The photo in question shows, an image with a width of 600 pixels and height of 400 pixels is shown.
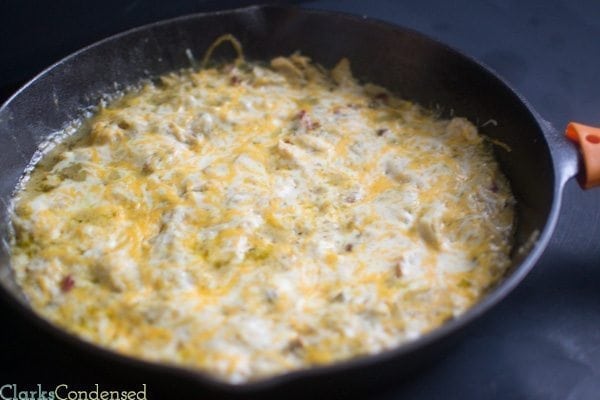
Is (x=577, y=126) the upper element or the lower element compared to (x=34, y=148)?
lower

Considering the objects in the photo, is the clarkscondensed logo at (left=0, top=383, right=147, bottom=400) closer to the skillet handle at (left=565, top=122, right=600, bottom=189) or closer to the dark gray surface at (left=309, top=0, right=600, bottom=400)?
the dark gray surface at (left=309, top=0, right=600, bottom=400)

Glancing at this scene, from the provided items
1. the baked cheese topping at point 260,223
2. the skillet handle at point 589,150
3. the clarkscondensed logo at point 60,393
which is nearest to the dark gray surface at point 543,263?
the baked cheese topping at point 260,223

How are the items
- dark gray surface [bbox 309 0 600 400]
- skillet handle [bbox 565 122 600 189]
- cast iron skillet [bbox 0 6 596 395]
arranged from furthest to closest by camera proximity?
skillet handle [bbox 565 122 600 189] < dark gray surface [bbox 309 0 600 400] < cast iron skillet [bbox 0 6 596 395]

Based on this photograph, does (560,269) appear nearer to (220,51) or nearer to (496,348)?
(496,348)

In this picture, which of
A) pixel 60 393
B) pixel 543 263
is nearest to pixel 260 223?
pixel 60 393

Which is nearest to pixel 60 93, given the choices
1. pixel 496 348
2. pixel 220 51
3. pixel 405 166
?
→ pixel 220 51

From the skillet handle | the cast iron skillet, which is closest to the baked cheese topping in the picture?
the cast iron skillet

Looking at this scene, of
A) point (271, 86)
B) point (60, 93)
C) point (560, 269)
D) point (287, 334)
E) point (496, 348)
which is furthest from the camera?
point (271, 86)
